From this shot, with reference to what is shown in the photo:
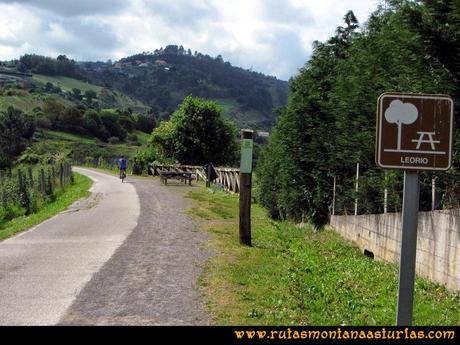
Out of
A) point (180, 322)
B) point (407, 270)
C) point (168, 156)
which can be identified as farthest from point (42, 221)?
point (168, 156)

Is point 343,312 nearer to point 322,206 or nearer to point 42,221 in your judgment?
point 322,206

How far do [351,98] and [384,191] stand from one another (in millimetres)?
2228

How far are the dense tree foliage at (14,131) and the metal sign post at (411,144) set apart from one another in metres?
80.3

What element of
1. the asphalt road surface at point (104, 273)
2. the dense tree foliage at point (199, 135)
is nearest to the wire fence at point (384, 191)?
the asphalt road surface at point (104, 273)

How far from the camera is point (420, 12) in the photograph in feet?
26.9

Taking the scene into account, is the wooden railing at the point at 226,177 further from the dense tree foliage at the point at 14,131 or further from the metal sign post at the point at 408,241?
the dense tree foliage at the point at 14,131

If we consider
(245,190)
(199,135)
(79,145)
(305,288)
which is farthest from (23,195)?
→ (79,145)

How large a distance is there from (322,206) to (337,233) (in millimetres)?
1707

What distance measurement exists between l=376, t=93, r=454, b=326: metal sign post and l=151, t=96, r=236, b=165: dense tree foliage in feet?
122

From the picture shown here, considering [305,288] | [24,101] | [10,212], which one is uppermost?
[24,101]

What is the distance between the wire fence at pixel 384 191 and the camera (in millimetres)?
8484

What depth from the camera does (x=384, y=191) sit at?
10844 mm

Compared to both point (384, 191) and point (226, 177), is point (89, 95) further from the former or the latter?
point (384, 191)

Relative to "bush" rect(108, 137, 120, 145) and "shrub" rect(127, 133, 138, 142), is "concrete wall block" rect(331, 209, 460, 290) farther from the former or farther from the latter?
"shrub" rect(127, 133, 138, 142)
